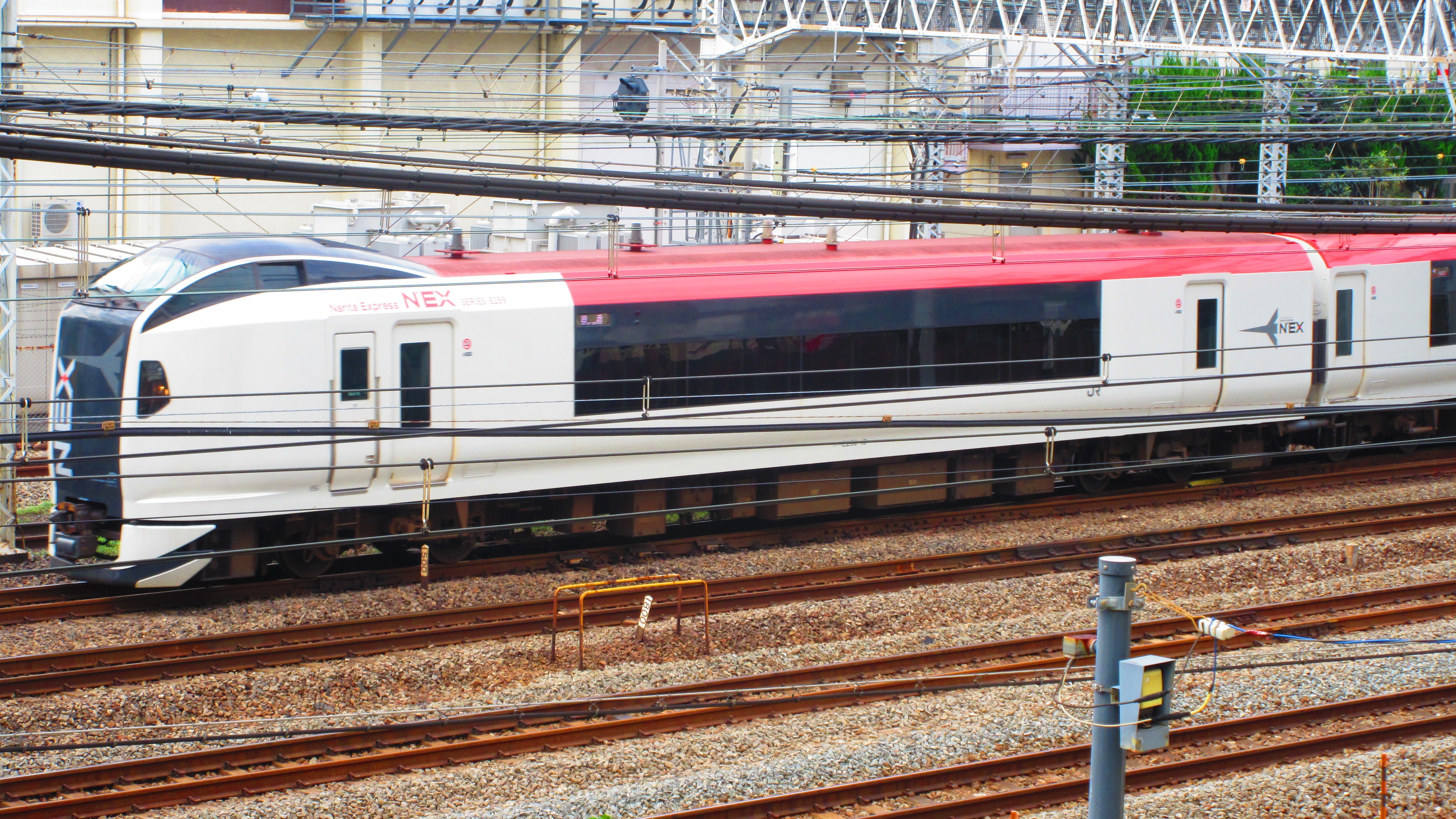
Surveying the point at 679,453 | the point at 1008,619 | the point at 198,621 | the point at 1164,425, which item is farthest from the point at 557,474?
the point at 1164,425

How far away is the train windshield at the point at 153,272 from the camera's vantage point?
11461 mm

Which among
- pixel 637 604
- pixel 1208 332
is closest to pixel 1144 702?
pixel 637 604

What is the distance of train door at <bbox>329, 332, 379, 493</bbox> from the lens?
11.7 m

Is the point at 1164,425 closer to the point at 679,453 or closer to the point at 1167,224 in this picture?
the point at 679,453

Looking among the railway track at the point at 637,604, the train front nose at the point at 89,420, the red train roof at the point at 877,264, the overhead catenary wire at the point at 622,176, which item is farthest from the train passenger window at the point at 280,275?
the railway track at the point at 637,604

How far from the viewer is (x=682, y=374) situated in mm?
13367

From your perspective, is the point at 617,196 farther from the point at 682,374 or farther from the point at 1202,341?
the point at 1202,341

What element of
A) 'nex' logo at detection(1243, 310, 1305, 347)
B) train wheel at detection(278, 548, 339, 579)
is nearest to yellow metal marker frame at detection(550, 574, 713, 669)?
train wheel at detection(278, 548, 339, 579)

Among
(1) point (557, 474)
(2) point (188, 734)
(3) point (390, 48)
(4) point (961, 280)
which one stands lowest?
(2) point (188, 734)

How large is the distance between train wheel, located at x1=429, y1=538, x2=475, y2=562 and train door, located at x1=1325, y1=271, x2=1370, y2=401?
10.4 m

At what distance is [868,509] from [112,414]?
771 cm

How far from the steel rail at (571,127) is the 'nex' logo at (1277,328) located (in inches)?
99.7

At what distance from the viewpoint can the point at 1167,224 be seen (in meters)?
8.09

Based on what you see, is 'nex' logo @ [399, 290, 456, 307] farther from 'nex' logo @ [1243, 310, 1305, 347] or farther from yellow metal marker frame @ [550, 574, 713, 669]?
'nex' logo @ [1243, 310, 1305, 347]
